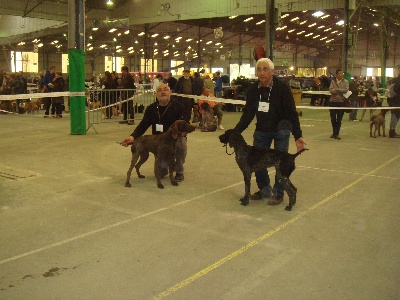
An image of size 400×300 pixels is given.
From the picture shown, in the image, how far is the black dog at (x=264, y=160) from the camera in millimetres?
5355

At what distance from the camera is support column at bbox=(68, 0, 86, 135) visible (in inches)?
455

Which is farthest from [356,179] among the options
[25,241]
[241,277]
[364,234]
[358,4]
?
[358,4]

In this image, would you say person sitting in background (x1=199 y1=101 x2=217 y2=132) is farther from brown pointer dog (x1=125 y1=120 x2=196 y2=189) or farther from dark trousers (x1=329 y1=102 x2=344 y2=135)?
brown pointer dog (x1=125 y1=120 x2=196 y2=189)

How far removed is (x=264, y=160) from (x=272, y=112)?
62 cm

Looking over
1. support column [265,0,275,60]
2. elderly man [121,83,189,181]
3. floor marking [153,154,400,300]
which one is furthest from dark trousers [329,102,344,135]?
elderly man [121,83,189,181]

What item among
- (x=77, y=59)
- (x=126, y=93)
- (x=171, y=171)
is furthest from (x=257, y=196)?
(x=126, y=93)

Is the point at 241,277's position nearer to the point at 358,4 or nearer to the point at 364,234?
the point at 364,234

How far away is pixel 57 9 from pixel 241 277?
30071 mm

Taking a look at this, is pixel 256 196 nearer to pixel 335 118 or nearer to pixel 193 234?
pixel 193 234

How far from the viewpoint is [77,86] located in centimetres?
1195

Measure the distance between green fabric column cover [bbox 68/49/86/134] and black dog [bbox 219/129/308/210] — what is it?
725 centimetres

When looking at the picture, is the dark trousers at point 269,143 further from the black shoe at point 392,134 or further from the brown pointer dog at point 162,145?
the black shoe at point 392,134

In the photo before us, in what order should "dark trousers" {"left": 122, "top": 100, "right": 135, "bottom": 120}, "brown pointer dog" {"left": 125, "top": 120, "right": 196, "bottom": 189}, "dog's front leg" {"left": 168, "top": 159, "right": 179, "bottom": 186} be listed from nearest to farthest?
"brown pointer dog" {"left": 125, "top": 120, "right": 196, "bottom": 189}, "dog's front leg" {"left": 168, "top": 159, "right": 179, "bottom": 186}, "dark trousers" {"left": 122, "top": 100, "right": 135, "bottom": 120}

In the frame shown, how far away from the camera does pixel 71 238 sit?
446cm
